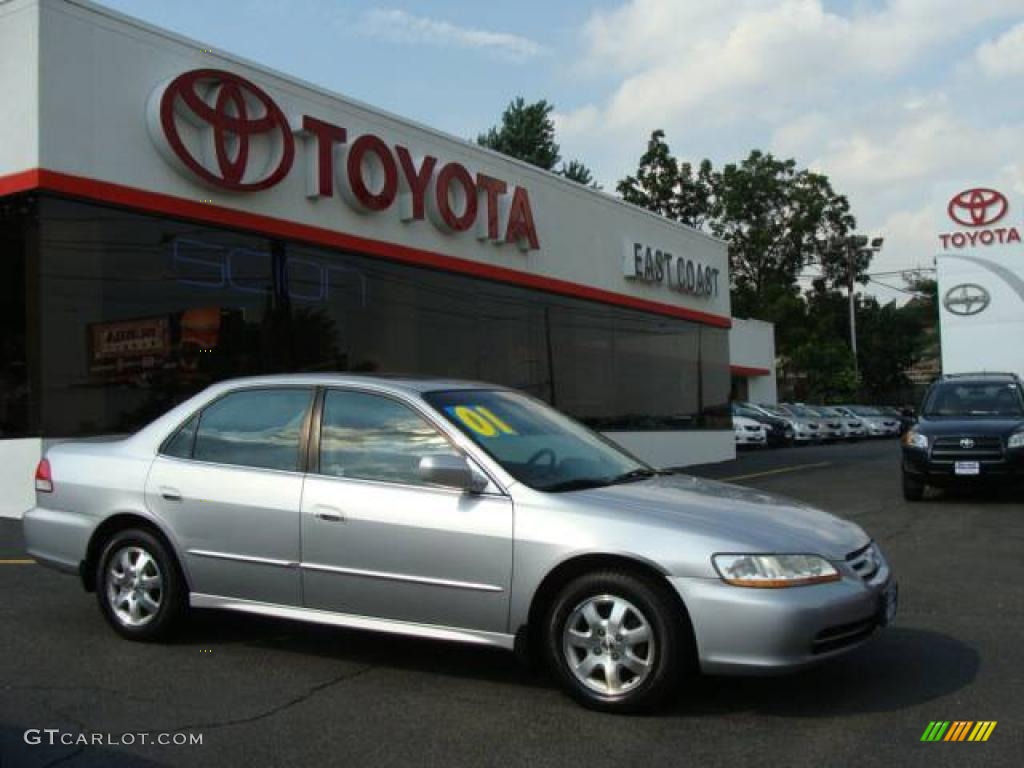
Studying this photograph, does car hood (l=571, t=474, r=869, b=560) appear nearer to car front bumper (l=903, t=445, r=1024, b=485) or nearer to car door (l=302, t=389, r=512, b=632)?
car door (l=302, t=389, r=512, b=632)

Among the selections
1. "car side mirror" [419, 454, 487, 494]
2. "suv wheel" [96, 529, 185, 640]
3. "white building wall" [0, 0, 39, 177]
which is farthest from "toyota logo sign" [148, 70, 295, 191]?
"car side mirror" [419, 454, 487, 494]

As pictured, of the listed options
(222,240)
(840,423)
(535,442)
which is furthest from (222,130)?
(840,423)

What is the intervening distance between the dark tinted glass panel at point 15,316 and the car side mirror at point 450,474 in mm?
7103

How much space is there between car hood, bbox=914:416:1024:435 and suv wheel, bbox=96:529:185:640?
10121 mm

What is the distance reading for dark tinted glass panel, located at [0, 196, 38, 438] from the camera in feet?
33.4

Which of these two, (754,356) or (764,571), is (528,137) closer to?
(754,356)

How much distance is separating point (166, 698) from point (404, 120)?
11303 mm

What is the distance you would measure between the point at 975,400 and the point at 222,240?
10.0m

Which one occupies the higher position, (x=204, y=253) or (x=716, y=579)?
(x=204, y=253)

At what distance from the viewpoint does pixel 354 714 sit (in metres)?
4.36

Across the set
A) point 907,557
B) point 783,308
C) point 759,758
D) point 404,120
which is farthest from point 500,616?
point 783,308

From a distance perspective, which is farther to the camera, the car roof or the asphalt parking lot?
the car roof

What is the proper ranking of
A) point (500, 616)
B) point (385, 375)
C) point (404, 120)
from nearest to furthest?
point (500, 616), point (385, 375), point (404, 120)

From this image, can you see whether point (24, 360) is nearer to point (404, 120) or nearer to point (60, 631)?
point (60, 631)
